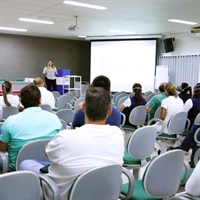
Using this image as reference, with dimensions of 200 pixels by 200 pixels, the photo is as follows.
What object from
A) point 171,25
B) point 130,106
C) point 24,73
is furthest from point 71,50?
point 130,106

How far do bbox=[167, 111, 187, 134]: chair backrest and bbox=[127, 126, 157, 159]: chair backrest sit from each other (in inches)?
58.0

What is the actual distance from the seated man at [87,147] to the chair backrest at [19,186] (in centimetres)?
20

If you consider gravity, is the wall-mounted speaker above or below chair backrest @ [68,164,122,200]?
above

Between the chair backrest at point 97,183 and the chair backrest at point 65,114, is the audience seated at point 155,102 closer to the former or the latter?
the chair backrest at point 65,114

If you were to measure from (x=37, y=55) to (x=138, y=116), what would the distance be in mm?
9844

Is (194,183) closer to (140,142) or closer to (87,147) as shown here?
(87,147)

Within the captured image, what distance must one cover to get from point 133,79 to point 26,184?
10753 millimetres

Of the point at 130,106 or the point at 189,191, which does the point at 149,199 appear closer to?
the point at 189,191

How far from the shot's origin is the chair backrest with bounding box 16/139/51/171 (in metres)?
2.21

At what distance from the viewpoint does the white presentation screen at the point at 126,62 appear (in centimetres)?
1166

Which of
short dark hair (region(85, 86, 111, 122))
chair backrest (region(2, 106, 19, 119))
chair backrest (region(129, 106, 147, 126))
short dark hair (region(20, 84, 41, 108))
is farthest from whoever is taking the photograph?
chair backrest (region(129, 106, 147, 126))

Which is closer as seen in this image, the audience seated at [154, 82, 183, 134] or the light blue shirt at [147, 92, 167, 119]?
the audience seated at [154, 82, 183, 134]

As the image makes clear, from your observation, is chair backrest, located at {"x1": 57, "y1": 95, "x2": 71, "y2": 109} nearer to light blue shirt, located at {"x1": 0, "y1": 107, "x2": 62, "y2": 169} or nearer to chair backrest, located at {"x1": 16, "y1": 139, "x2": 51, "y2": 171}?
light blue shirt, located at {"x1": 0, "y1": 107, "x2": 62, "y2": 169}

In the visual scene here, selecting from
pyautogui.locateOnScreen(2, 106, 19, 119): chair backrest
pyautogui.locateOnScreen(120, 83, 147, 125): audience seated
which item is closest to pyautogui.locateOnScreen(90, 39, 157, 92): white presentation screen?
pyautogui.locateOnScreen(120, 83, 147, 125): audience seated
